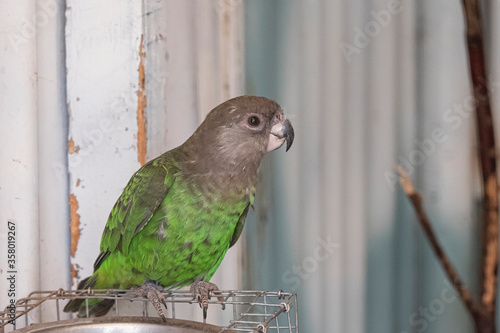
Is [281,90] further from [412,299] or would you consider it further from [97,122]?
[412,299]

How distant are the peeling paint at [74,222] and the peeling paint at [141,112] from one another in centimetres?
32

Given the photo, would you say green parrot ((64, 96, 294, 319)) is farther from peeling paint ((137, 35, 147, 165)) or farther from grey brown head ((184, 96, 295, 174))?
peeling paint ((137, 35, 147, 165))

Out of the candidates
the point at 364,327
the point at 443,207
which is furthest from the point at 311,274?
the point at 443,207

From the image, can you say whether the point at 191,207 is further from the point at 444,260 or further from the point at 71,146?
Result: the point at 444,260

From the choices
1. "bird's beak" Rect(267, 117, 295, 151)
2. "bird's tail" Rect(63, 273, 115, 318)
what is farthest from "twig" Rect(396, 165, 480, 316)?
"bird's tail" Rect(63, 273, 115, 318)

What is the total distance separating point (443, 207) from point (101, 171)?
4.46 ft

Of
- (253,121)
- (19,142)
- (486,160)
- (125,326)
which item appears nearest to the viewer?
(125,326)

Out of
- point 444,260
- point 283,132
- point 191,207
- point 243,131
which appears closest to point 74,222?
point 191,207

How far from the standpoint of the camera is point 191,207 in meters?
1.79

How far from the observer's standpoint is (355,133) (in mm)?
2217

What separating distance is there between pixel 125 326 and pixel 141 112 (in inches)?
42.3

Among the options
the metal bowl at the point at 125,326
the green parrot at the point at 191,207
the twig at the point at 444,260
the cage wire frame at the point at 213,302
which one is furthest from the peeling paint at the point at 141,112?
the twig at the point at 444,260

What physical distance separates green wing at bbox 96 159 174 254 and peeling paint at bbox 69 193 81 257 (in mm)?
463

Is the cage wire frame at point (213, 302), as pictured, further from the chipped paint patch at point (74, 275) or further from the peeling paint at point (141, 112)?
the peeling paint at point (141, 112)
